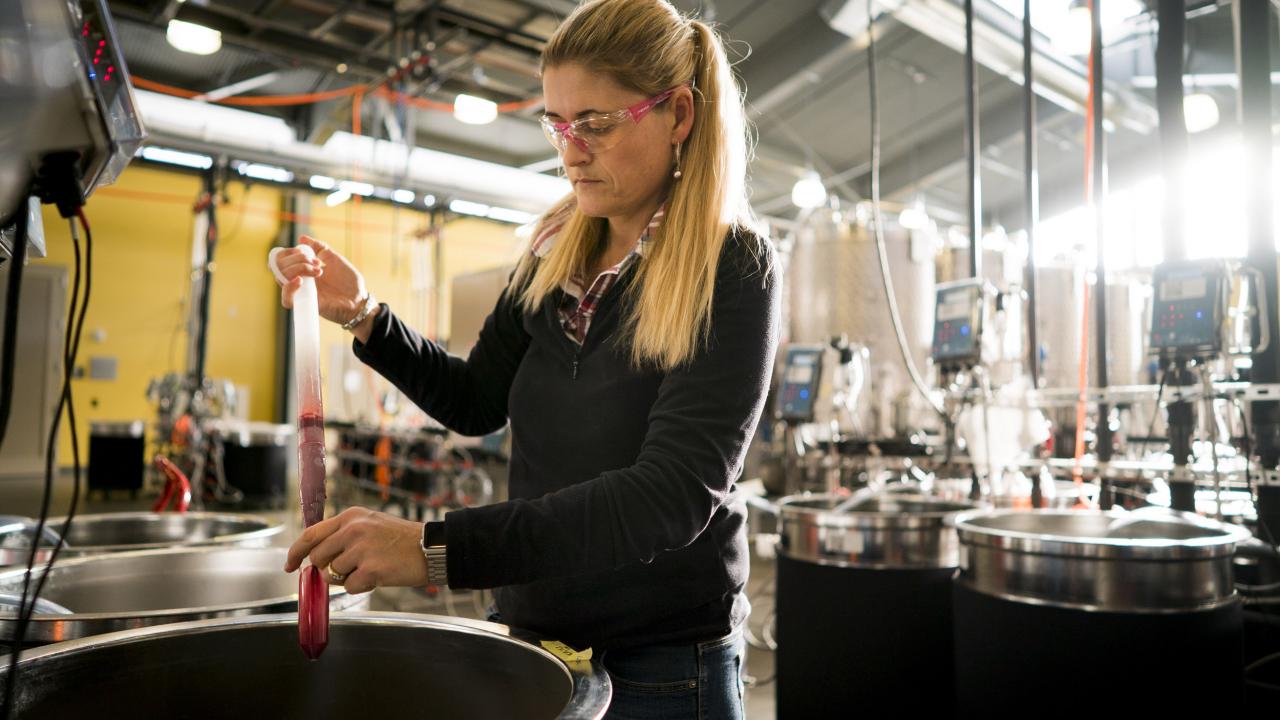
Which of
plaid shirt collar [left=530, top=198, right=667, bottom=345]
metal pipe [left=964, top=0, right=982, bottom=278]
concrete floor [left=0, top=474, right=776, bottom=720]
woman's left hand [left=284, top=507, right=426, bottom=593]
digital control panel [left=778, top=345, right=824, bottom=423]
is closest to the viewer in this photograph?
woman's left hand [left=284, top=507, right=426, bottom=593]

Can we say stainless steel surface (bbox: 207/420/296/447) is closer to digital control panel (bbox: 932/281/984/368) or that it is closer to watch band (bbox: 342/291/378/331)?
digital control panel (bbox: 932/281/984/368)

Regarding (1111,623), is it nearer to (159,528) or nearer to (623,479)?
(623,479)

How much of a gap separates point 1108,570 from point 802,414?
209 centimetres

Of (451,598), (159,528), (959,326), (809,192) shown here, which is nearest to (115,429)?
(451,598)

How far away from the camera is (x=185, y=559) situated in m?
1.26

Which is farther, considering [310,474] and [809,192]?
[809,192]

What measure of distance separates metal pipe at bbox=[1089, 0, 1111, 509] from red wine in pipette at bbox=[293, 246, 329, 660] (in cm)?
237

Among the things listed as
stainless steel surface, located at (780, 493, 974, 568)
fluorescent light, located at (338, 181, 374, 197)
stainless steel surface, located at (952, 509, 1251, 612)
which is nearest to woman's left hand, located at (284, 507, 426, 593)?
stainless steel surface, located at (952, 509, 1251, 612)

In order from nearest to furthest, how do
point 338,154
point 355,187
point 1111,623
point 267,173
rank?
point 1111,623, point 338,154, point 355,187, point 267,173

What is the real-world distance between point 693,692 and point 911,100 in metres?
9.31

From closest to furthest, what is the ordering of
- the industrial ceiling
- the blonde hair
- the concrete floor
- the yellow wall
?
the blonde hair, the concrete floor, the industrial ceiling, the yellow wall

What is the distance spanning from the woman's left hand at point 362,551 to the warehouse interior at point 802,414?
2 cm

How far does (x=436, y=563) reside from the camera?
0.74 m

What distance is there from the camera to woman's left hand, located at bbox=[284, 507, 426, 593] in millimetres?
725
